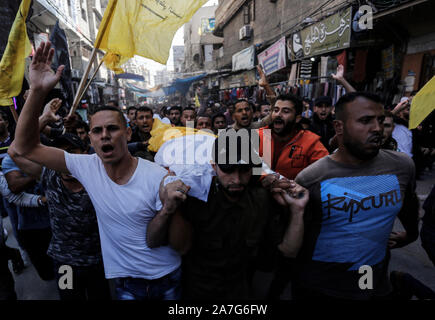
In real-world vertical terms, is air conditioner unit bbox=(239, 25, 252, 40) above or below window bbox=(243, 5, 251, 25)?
below

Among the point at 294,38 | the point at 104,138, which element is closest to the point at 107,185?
the point at 104,138

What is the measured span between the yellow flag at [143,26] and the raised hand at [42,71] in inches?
37.9

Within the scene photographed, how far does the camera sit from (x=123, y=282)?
1833 millimetres

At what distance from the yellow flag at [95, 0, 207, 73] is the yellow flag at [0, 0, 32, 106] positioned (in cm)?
60

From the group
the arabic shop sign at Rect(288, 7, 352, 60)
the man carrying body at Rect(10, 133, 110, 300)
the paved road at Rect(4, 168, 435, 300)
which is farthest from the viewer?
the arabic shop sign at Rect(288, 7, 352, 60)

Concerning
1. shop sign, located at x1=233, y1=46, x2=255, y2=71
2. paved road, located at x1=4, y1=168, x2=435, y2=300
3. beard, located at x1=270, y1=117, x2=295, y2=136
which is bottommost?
paved road, located at x1=4, y1=168, x2=435, y2=300

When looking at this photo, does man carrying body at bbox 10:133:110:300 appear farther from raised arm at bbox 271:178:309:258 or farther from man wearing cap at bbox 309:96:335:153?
man wearing cap at bbox 309:96:335:153

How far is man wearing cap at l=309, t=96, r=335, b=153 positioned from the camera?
4.85 metres

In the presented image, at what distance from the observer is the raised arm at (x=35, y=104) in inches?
63.9

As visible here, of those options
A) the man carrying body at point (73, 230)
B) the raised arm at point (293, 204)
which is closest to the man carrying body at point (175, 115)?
the man carrying body at point (73, 230)

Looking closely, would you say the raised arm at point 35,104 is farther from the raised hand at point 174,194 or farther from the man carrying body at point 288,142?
the man carrying body at point 288,142

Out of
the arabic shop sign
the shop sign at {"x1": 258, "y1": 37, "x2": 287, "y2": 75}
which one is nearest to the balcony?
the shop sign at {"x1": 258, "y1": 37, "x2": 287, "y2": 75}
